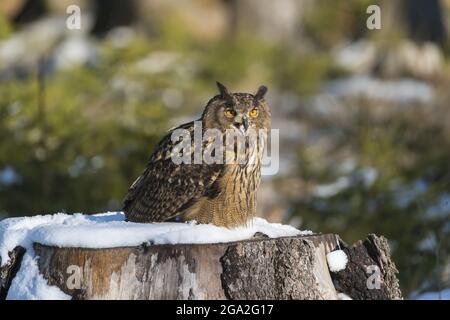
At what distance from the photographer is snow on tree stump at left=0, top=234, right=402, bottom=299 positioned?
3.90m

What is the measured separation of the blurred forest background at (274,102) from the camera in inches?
315

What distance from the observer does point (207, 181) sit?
15.0 ft

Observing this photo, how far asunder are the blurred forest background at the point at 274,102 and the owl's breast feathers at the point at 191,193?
1485 mm

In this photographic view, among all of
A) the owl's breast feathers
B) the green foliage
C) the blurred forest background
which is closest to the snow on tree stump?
the owl's breast feathers

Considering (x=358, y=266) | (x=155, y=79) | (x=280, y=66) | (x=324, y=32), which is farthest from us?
(x=324, y=32)

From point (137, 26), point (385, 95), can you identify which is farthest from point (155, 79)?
point (137, 26)

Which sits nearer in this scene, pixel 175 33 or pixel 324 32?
pixel 175 33

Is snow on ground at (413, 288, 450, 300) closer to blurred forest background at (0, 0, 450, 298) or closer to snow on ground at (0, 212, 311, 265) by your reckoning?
blurred forest background at (0, 0, 450, 298)

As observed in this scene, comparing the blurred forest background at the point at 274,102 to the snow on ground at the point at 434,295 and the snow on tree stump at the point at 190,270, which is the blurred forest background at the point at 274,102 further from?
the snow on tree stump at the point at 190,270

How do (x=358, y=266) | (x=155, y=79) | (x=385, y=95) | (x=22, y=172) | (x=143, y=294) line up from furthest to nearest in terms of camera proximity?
1. (x=385, y=95)
2. (x=155, y=79)
3. (x=22, y=172)
4. (x=358, y=266)
5. (x=143, y=294)

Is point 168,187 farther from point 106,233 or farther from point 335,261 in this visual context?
point 335,261

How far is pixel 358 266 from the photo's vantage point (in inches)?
165

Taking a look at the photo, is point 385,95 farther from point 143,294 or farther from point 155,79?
point 143,294

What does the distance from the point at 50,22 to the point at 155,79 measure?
7.73 m
